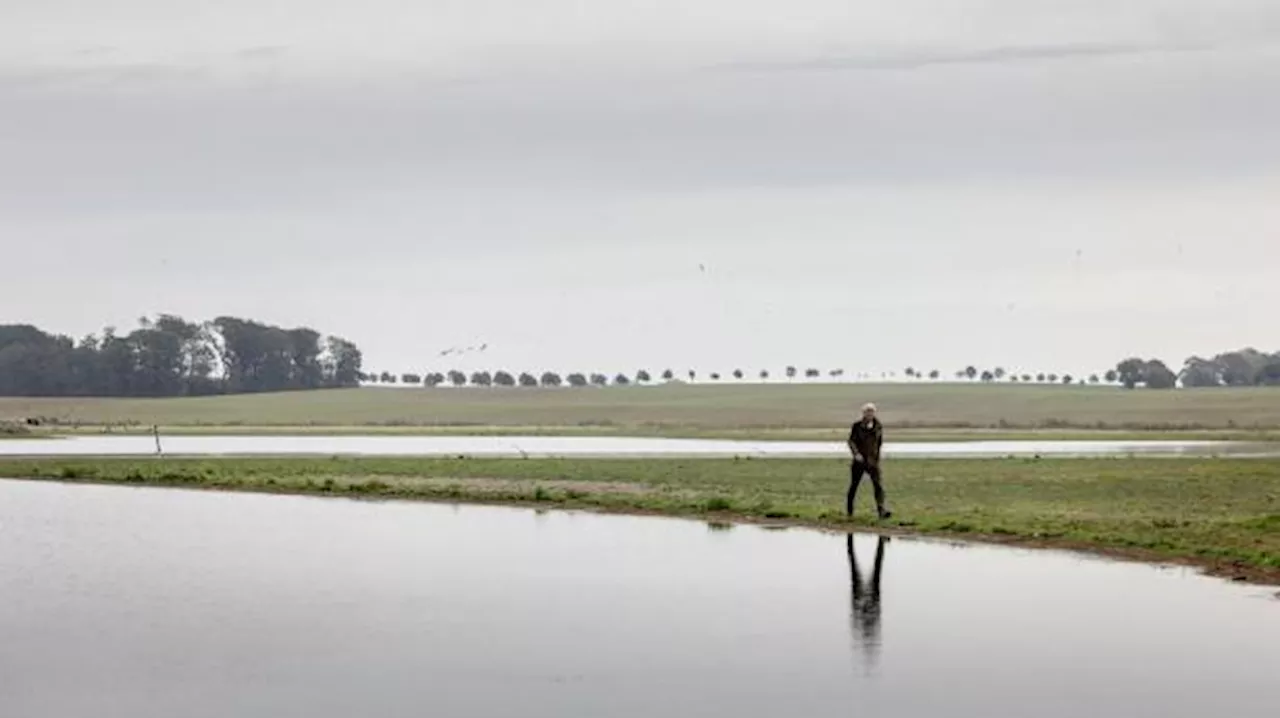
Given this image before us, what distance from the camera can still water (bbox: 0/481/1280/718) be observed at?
1608 cm

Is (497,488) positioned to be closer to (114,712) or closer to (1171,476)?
(1171,476)

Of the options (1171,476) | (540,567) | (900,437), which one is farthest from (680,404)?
(540,567)

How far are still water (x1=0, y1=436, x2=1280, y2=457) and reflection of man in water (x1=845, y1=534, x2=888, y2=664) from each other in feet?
136

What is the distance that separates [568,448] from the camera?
78.8 metres

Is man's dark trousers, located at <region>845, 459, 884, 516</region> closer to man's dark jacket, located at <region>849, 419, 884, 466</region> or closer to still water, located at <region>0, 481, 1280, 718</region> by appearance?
man's dark jacket, located at <region>849, 419, 884, 466</region>

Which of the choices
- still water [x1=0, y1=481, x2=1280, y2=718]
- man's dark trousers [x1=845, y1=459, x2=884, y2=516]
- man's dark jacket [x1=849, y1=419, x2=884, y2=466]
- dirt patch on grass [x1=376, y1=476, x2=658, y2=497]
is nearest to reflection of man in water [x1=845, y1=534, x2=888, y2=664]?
still water [x1=0, y1=481, x2=1280, y2=718]

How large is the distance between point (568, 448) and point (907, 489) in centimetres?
3460

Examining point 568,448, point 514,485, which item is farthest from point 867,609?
point 568,448

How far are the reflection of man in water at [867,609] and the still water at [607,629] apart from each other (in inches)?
2.8

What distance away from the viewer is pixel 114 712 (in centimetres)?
1533

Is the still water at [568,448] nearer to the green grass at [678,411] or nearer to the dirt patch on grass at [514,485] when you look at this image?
the dirt patch on grass at [514,485]

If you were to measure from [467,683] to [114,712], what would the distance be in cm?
305

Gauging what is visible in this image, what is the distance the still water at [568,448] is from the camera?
70.6 meters

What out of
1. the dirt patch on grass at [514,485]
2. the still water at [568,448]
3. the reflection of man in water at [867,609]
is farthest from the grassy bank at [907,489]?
the still water at [568,448]
